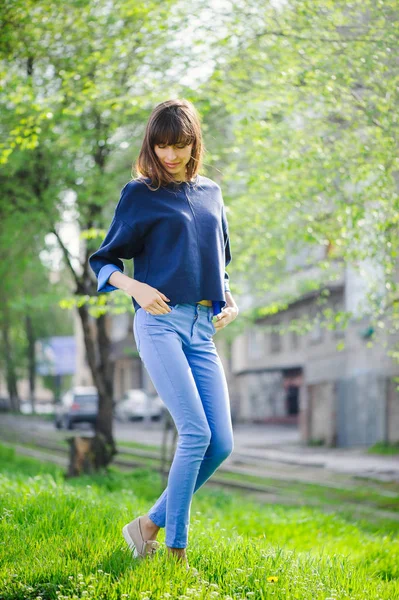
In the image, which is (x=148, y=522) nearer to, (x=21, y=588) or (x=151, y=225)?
(x=21, y=588)

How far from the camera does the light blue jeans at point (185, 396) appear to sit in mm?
3725

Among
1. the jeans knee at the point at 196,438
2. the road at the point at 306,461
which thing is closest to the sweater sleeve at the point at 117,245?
the jeans knee at the point at 196,438

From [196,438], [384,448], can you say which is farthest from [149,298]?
[384,448]

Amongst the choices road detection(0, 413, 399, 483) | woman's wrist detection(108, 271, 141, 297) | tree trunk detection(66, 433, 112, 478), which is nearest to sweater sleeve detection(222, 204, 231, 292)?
woman's wrist detection(108, 271, 141, 297)

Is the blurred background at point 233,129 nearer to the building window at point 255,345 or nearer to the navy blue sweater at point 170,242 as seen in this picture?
the navy blue sweater at point 170,242

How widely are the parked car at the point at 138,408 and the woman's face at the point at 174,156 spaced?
41560mm

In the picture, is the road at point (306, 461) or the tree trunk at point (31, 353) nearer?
the road at point (306, 461)

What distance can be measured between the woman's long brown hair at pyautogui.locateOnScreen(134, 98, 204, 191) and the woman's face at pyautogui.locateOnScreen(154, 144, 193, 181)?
0.06 feet

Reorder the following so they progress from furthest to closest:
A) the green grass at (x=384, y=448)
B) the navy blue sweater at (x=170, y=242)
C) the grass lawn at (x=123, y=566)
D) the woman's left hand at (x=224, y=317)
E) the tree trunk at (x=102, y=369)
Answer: the green grass at (x=384, y=448) → the tree trunk at (x=102, y=369) → the woman's left hand at (x=224, y=317) → the navy blue sweater at (x=170, y=242) → the grass lawn at (x=123, y=566)

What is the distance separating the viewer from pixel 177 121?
385cm

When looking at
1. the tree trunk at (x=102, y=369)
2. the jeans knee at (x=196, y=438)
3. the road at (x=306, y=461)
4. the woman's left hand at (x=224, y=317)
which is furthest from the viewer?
the road at (x=306, y=461)

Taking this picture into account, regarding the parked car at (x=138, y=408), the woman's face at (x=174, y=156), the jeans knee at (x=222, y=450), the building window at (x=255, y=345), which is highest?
the woman's face at (x=174, y=156)

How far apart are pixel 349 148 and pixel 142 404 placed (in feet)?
128

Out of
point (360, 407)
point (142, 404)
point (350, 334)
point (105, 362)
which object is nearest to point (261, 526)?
point (105, 362)
